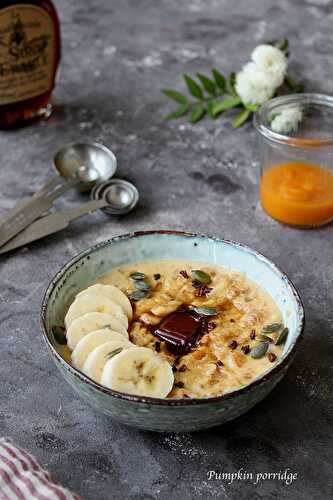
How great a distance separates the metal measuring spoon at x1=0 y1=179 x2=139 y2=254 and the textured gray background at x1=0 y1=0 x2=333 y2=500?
0.03 metres

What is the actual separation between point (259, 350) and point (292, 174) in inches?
24.6

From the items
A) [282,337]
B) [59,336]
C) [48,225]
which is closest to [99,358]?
[59,336]

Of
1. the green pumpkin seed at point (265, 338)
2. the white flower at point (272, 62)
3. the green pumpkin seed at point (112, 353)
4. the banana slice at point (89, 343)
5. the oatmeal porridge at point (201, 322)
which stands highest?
the white flower at point (272, 62)

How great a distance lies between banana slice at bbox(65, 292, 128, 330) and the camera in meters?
1.34

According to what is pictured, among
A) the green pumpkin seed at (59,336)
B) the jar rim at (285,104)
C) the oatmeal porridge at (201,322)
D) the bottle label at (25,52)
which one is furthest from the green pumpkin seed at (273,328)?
the bottle label at (25,52)

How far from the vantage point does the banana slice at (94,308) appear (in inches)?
52.7

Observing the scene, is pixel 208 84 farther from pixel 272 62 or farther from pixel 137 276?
pixel 137 276

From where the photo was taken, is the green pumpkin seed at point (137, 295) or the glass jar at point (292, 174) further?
the glass jar at point (292, 174)

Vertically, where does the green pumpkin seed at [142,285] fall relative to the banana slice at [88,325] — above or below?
below

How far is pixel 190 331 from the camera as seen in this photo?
1.33 meters

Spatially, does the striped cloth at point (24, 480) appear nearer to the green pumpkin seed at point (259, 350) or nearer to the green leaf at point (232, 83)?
the green pumpkin seed at point (259, 350)

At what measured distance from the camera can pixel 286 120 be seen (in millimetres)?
1846

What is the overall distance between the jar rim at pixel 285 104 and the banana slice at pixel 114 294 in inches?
23.2

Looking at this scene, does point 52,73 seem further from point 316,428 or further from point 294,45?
point 316,428
